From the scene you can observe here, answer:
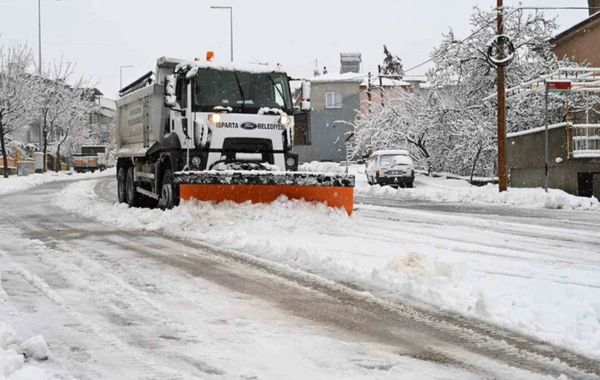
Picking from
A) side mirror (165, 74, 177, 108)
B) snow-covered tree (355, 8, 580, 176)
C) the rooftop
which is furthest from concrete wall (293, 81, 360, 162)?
side mirror (165, 74, 177, 108)

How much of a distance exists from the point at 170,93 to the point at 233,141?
1459 millimetres

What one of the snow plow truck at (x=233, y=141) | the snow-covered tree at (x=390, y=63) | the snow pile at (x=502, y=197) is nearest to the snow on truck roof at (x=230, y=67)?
the snow plow truck at (x=233, y=141)

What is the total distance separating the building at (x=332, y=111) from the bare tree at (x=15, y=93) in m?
21.3

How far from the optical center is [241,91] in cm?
1316

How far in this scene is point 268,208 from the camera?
38.0 ft

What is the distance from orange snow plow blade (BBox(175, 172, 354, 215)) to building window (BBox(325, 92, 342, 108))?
48.3 m

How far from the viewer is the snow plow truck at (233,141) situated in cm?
1188

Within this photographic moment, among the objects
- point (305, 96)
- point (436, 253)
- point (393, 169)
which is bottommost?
point (436, 253)

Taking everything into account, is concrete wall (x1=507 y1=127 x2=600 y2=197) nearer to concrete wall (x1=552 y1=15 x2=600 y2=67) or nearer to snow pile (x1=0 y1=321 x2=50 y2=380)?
concrete wall (x1=552 y1=15 x2=600 y2=67)

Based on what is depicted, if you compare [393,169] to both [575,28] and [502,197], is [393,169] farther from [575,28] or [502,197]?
[502,197]

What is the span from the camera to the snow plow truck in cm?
1188

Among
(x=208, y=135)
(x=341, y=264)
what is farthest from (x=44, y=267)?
(x=208, y=135)

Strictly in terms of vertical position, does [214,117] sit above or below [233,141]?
above

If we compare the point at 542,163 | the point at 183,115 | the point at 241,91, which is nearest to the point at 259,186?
the point at 241,91
